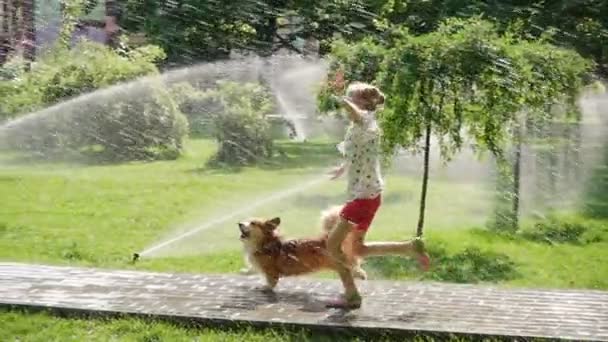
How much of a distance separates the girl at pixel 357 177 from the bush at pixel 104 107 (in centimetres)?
761

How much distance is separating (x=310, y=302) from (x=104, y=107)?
806cm

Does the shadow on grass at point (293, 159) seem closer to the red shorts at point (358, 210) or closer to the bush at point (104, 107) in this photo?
the bush at point (104, 107)

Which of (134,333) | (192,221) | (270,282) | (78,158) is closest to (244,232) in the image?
(270,282)

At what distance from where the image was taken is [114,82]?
1312cm

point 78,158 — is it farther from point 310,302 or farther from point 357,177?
point 357,177

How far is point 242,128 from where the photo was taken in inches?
480

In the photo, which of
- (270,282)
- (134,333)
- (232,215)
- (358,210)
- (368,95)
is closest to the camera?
(134,333)

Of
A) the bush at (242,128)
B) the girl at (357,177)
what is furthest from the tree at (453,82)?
the bush at (242,128)

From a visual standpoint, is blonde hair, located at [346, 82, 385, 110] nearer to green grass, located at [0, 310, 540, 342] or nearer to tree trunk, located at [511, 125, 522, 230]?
green grass, located at [0, 310, 540, 342]

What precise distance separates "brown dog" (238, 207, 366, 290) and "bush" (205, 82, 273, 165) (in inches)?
246

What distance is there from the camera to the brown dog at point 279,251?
570 cm

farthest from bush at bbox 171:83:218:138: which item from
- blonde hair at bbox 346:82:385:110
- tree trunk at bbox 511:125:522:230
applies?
blonde hair at bbox 346:82:385:110

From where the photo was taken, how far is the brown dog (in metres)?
5.70

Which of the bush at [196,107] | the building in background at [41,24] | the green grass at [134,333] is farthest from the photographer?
the building in background at [41,24]
